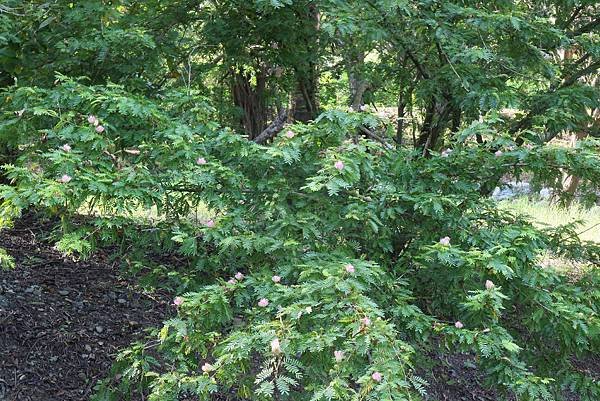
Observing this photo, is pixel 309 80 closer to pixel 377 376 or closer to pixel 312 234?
pixel 312 234

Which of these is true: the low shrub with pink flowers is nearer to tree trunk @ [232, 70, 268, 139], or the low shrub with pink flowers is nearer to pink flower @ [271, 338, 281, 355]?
pink flower @ [271, 338, 281, 355]

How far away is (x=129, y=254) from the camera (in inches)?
138

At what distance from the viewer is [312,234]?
2.55 metres

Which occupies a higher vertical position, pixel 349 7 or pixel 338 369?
pixel 349 7

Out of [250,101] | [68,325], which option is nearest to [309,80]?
[250,101]

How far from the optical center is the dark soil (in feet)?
13.3

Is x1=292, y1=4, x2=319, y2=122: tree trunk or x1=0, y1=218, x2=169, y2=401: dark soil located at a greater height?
x1=292, y1=4, x2=319, y2=122: tree trunk

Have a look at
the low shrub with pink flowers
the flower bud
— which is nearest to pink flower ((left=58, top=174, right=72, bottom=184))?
the low shrub with pink flowers

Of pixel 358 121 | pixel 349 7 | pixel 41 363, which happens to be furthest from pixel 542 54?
pixel 41 363

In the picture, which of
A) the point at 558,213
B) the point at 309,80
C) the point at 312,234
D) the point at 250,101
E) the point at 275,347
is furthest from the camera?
the point at 558,213

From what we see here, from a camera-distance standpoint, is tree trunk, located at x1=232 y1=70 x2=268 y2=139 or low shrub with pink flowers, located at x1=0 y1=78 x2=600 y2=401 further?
tree trunk, located at x1=232 y1=70 x2=268 y2=139

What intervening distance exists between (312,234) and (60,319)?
2651 mm

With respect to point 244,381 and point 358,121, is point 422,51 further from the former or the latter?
point 244,381

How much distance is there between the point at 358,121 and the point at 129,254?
154cm
